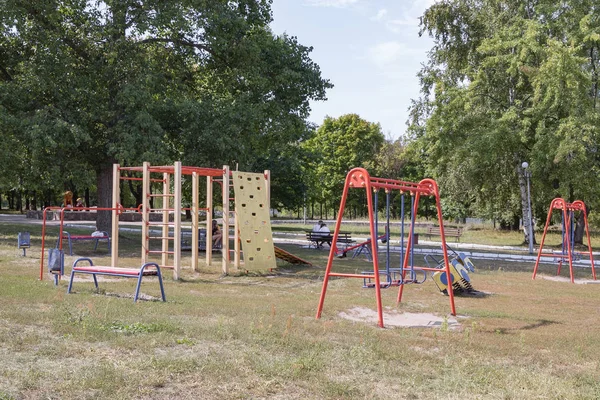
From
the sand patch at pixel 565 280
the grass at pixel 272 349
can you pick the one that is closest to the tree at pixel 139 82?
the grass at pixel 272 349

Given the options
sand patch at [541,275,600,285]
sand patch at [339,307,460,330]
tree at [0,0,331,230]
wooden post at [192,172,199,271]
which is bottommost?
sand patch at [541,275,600,285]

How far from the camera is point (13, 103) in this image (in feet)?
65.3

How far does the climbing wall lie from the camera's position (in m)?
15.2

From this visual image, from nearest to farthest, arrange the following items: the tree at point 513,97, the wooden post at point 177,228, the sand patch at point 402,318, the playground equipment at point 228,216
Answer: the sand patch at point 402,318, the wooden post at point 177,228, the playground equipment at point 228,216, the tree at point 513,97

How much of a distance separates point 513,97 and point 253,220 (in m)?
16.3

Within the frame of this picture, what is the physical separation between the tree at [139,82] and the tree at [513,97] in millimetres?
6394

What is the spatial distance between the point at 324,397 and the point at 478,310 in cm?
572

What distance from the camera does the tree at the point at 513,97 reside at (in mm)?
23891

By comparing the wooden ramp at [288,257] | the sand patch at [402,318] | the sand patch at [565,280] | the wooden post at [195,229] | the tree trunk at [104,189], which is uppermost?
the tree trunk at [104,189]

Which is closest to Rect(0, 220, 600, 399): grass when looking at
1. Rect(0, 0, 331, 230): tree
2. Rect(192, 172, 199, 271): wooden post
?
Rect(192, 172, 199, 271): wooden post

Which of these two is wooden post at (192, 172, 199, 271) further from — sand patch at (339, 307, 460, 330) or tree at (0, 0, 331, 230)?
sand patch at (339, 307, 460, 330)

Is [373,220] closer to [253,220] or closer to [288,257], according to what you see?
[253,220]

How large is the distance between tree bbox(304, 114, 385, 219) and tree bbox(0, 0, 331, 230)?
3536cm

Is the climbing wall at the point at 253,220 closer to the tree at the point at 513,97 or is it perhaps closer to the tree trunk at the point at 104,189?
the tree trunk at the point at 104,189
